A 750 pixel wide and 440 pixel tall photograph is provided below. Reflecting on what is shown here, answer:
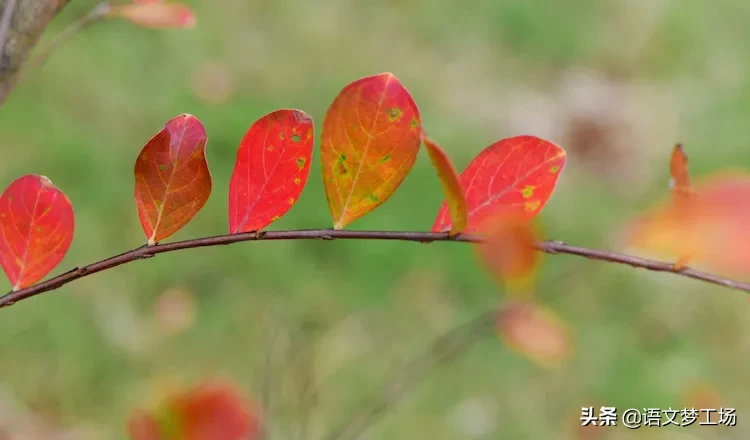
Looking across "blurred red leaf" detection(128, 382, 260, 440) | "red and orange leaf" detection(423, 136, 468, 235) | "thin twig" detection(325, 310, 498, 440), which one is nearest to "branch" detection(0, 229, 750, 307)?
"red and orange leaf" detection(423, 136, 468, 235)

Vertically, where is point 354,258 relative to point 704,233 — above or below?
above

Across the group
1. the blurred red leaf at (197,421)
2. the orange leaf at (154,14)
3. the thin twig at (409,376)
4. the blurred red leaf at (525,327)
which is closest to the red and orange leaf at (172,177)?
the orange leaf at (154,14)

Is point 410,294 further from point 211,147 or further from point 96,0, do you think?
point 96,0

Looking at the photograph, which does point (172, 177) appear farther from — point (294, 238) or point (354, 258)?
point (354, 258)

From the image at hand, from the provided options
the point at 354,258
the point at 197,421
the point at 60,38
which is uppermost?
the point at 354,258

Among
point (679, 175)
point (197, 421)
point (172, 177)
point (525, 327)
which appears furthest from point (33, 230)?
point (525, 327)

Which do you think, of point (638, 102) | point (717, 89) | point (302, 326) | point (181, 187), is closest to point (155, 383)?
point (302, 326)
